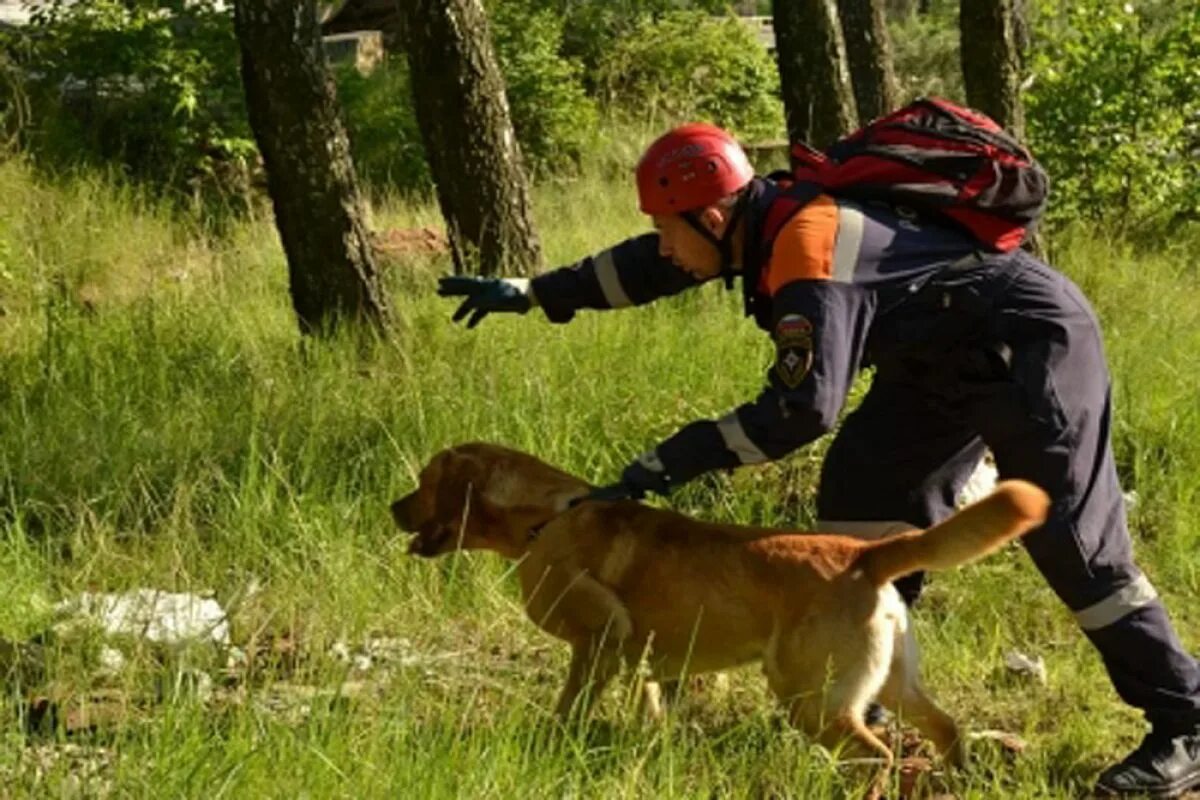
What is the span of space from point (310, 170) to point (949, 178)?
3.55m

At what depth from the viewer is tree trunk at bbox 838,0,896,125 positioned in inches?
426

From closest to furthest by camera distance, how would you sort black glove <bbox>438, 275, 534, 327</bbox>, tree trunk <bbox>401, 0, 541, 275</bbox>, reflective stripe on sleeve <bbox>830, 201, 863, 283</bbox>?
reflective stripe on sleeve <bbox>830, 201, 863, 283</bbox> → black glove <bbox>438, 275, 534, 327</bbox> → tree trunk <bbox>401, 0, 541, 275</bbox>

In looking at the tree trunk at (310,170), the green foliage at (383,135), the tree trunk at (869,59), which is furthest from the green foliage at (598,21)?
the tree trunk at (310,170)

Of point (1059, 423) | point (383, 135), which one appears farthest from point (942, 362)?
point (383, 135)

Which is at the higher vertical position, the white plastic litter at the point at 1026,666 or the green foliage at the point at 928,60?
the green foliage at the point at 928,60

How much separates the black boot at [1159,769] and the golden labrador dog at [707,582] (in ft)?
1.42

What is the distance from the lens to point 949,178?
170 inches

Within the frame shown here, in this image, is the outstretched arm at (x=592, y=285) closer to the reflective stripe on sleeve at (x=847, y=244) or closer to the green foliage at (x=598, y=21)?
the reflective stripe on sleeve at (x=847, y=244)

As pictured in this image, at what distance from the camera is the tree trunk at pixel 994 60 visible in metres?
9.45

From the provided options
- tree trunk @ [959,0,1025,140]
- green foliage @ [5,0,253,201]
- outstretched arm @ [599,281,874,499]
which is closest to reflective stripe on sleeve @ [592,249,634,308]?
outstretched arm @ [599,281,874,499]

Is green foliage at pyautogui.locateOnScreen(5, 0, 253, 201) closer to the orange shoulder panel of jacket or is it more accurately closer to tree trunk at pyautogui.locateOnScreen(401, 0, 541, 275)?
tree trunk at pyautogui.locateOnScreen(401, 0, 541, 275)

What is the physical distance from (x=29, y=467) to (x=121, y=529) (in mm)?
528

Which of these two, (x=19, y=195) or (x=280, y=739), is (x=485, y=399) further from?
(x=19, y=195)

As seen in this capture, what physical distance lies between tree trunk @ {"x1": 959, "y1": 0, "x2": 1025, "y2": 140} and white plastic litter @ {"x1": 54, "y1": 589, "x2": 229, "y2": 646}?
6.01 metres
